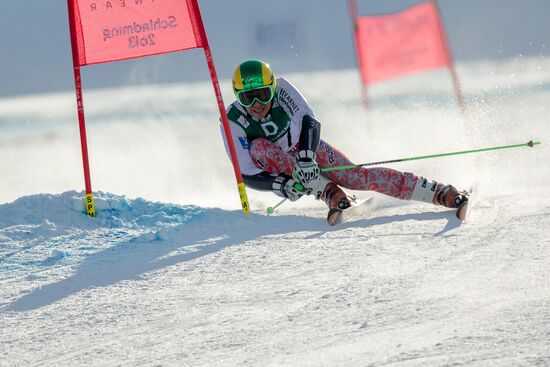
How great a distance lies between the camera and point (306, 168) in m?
5.04

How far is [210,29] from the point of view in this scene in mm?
26594

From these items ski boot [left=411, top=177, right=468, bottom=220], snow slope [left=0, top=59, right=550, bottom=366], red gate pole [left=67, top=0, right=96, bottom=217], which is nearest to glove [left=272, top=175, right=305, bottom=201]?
snow slope [left=0, top=59, right=550, bottom=366]

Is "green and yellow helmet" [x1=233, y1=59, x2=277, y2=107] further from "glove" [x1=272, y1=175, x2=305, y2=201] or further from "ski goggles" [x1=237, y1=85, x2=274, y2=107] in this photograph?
"glove" [x1=272, y1=175, x2=305, y2=201]

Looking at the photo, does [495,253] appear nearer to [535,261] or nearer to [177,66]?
[535,261]

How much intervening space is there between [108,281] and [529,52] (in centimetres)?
1990

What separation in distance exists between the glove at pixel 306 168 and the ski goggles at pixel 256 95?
14.4 inches

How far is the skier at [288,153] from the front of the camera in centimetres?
507

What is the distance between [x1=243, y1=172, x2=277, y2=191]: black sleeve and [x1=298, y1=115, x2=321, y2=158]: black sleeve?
258 mm

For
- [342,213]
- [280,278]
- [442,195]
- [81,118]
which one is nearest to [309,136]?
[342,213]

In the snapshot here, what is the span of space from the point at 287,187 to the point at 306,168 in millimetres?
202

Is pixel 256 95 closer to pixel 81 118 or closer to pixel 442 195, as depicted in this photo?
pixel 81 118

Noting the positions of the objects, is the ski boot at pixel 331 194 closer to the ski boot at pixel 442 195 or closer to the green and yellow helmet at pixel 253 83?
the ski boot at pixel 442 195

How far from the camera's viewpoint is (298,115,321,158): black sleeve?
515cm

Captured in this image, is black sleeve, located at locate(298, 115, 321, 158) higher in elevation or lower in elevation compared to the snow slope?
higher
